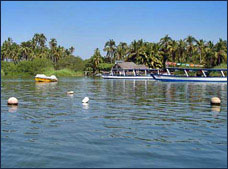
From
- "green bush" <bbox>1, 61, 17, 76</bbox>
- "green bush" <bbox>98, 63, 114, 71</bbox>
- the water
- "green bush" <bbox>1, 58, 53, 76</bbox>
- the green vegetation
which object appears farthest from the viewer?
"green bush" <bbox>98, 63, 114, 71</bbox>

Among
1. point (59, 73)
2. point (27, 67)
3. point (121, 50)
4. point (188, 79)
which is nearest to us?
point (188, 79)

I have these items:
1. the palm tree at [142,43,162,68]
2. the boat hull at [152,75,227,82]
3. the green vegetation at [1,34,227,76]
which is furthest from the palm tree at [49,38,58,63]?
the boat hull at [152,75,227,82]

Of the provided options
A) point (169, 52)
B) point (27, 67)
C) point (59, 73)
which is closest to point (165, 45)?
point (169, 52)

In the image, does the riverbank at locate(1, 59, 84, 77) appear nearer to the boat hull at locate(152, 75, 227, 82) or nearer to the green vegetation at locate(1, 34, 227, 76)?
the green vegetation at locate(1, 34, 227, 76)

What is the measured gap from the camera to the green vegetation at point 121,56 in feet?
344

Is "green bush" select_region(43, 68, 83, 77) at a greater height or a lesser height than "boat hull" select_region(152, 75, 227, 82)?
greater

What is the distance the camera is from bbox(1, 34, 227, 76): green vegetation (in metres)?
105

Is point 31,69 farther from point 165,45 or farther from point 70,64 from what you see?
point 165,45

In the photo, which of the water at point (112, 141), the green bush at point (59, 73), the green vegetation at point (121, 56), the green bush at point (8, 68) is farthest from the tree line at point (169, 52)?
the water at point (112, 141)

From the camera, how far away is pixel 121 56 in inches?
5133

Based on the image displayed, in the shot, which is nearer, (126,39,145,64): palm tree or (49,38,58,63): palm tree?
(126,39,145,64): palm tree

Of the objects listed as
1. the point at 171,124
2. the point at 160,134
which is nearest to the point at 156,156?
the point at 160,134

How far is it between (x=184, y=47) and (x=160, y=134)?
105 m

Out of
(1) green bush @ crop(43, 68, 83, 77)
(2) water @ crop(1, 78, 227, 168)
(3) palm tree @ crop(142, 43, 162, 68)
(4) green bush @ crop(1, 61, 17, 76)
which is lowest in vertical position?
(2) water @ crop(1, 78, 227, 168)
